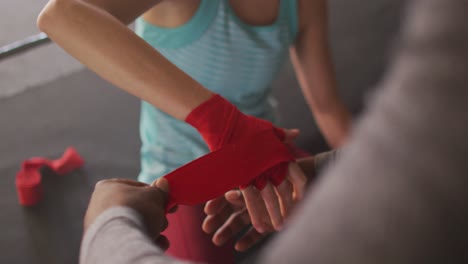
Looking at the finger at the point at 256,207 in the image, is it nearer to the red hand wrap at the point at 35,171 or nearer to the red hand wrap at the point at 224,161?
the red hand wrap at the point at 224,161

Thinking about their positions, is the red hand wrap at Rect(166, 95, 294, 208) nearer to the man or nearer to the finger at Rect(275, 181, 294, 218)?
the finger at Rect(275, 181, 294, 218)

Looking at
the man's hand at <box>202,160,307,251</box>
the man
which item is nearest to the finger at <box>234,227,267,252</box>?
the man's hand at <box>202,160,307,251</box>

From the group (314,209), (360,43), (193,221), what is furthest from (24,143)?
(314,209)

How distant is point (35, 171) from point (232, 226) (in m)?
0.71

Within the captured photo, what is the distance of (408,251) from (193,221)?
28.5 inches

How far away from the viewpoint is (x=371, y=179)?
21 centimetres

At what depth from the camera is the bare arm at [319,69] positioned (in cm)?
93

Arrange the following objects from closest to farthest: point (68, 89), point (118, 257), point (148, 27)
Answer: point (118, 257), point (148, 27), point (68, 89)

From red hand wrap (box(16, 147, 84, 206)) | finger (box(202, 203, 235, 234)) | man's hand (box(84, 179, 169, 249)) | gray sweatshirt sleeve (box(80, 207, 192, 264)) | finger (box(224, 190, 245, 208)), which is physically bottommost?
red hand wrap (box(16, 147, 84, 206))

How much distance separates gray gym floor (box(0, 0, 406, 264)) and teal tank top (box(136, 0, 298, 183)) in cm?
32

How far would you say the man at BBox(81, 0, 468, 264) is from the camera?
7.8 inches

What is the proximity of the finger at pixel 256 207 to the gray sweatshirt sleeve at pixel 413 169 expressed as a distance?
1.26 feet

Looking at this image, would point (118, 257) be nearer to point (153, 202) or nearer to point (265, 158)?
point (153, 202)

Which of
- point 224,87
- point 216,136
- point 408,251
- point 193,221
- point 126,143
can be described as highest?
point 408,251
